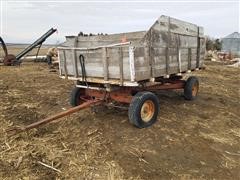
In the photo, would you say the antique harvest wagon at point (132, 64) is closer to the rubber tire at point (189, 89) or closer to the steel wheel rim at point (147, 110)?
the steel wheel rim at point (147, 110)

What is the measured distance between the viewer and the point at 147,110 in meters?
6.53

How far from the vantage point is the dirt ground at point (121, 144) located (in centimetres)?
463

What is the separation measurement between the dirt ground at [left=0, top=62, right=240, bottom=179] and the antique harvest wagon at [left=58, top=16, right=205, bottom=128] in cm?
55

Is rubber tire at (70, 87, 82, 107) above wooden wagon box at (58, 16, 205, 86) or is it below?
below

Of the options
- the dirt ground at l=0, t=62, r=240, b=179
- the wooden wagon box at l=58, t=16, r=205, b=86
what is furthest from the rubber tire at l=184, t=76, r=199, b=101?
the wooden wagon box at l=58, t=16, r=205, b=86

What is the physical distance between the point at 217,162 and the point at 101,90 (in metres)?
3.11

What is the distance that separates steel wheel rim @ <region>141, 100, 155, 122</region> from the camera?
6378mm

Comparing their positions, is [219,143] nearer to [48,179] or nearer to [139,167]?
[139,167]

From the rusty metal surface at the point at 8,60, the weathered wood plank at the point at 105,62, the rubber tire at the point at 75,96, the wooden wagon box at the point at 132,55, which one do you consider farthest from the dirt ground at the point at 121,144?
the rusty metal surface at the point at 8,60

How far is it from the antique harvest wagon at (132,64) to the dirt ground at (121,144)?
0.55 m

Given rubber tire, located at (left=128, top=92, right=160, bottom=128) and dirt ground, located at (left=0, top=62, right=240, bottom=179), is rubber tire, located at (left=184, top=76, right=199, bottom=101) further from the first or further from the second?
rubber tire, located at (left=128, top=92, right=160, bottom=128)

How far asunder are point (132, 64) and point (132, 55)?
18 cm

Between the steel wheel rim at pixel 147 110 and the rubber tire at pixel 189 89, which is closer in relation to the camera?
the steel wheel rim at pixel 147 110

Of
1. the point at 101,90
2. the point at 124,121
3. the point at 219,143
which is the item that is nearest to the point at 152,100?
the point at 124,121
